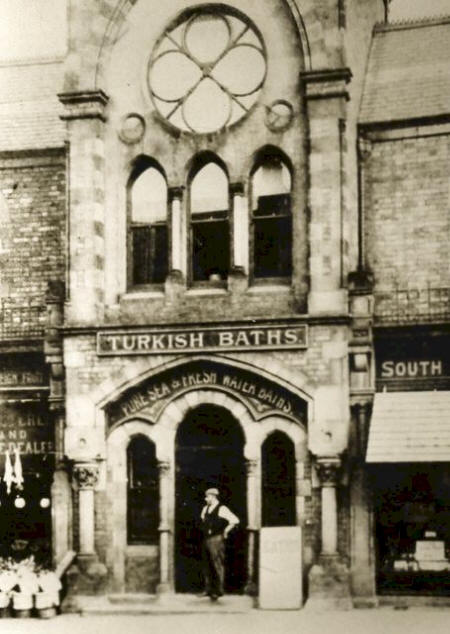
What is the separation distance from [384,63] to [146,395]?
5944 mm

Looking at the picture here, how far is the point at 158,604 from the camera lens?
1981cm

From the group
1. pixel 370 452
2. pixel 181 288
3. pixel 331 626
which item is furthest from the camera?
pixel 181 288

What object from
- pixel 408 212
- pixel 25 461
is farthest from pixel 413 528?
pixel 25 461

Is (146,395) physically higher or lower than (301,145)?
lower

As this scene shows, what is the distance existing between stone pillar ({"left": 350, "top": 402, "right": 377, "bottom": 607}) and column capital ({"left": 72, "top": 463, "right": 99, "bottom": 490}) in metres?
3.69

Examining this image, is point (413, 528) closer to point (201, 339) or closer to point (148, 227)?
point (201, 339)

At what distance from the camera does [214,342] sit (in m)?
20.1

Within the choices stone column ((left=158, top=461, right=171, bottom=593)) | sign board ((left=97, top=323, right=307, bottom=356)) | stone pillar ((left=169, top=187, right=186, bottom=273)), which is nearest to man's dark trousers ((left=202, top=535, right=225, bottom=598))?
stone column ((left=158, top=461, right=171, bottom=593))

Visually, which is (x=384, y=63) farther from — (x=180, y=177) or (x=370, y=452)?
(x=370, y=452)

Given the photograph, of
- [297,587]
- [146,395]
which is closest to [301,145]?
[146,395]

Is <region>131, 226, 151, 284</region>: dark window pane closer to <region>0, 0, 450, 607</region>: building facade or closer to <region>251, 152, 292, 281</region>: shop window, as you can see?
<region>0, 0, 450, 607</region>: building facade

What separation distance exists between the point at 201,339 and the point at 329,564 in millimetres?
3604

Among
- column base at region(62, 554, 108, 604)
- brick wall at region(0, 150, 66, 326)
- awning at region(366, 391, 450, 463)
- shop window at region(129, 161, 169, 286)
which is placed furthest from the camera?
brick wall at region(0, 150, 66, 326)

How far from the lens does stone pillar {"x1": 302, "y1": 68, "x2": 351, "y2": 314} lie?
19.8 metres
